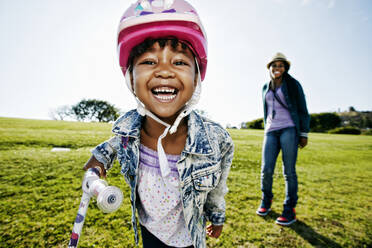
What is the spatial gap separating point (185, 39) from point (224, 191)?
5.26ft

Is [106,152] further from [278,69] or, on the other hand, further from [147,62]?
[278,69]

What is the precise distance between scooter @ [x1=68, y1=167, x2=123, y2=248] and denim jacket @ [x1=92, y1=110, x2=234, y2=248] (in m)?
0.67

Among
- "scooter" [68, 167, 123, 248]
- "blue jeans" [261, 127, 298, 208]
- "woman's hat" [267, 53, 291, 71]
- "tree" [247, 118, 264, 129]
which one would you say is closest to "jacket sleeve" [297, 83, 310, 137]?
"blue jeans" [261, 127, 298, 208]

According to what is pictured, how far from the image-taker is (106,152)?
6.16 feet

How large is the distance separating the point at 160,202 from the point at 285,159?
2.82 metres

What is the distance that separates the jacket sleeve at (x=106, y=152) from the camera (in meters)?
1.78

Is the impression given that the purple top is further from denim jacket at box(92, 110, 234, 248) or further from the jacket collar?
the jacket collar

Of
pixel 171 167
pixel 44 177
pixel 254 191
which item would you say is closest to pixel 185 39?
pixel 171 167

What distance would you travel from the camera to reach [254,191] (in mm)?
5312

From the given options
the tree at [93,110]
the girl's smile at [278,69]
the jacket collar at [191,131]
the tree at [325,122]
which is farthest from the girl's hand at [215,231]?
the tree at [93,110]

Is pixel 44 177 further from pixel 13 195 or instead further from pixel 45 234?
pixel 45 234

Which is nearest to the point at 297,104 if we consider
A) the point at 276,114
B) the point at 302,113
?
the point at 302,113

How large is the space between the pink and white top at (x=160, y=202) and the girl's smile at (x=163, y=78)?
528 millimetres

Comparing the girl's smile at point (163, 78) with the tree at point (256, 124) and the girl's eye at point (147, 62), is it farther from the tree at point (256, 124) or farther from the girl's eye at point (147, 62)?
the tree at point (256, 124)
